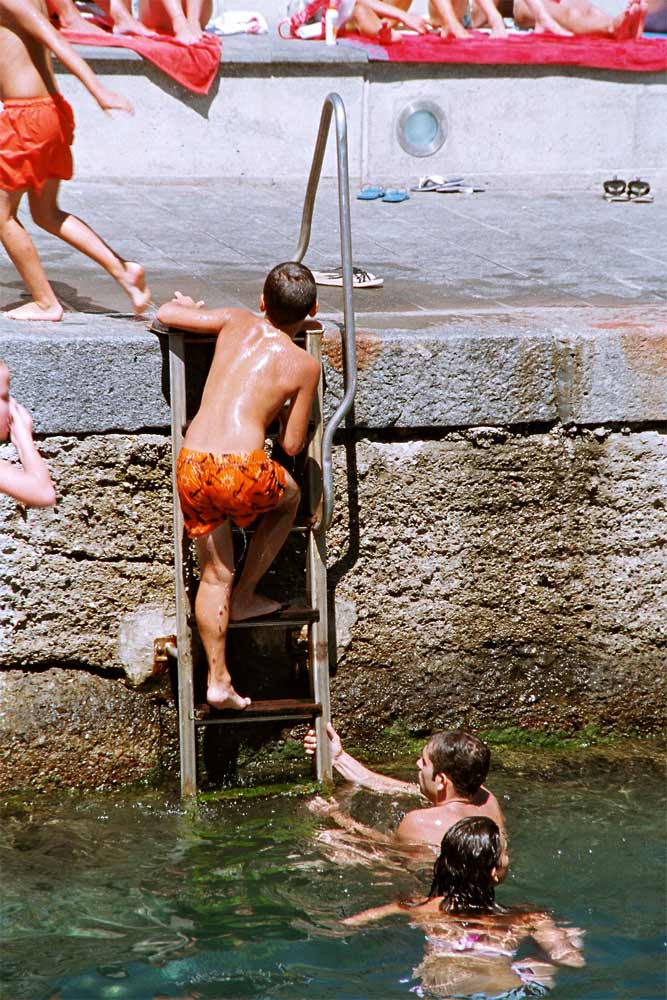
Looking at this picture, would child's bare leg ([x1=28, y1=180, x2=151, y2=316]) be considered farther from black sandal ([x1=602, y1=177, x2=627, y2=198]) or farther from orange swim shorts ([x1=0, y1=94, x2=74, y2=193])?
black sandal ([x1=602, y1=177, x2=627, y2=198])

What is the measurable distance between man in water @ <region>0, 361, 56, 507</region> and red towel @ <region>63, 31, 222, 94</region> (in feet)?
18.2

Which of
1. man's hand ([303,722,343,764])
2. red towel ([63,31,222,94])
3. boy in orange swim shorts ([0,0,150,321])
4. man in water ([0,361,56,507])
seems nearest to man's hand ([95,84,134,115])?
boy in orange swim shorts ([0,0,150,321])

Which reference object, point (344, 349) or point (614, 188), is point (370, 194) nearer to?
point (614, 188)

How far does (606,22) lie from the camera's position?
10.9m

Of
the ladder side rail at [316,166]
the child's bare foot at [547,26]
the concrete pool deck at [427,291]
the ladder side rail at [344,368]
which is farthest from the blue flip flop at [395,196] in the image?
the ladder side rail at [344,368]

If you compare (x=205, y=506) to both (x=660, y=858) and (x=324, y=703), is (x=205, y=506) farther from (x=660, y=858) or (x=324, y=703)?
(x=660, y=858)

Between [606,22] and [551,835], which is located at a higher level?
[606,22]

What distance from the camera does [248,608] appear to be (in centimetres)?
520

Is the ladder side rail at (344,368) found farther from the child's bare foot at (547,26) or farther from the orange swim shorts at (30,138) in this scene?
the child's bare foot at (547,26)

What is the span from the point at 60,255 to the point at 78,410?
2.46 meters

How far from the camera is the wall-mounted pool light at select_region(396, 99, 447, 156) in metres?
9.83

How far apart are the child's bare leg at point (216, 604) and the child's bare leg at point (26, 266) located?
1.16 m

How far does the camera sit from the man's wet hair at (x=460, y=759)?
4711mm

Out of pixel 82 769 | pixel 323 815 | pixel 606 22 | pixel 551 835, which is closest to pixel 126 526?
pixel 82 769
